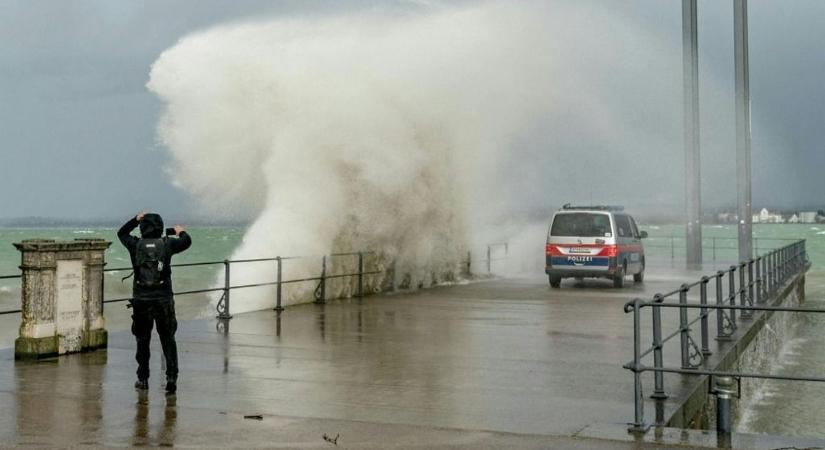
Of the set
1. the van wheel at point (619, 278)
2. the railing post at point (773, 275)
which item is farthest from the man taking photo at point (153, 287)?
the railing post at point (773, 275)

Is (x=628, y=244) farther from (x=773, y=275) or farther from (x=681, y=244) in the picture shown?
(x=681, y=244)

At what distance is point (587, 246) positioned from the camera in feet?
79.7

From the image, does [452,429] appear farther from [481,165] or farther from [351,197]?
[481,165]

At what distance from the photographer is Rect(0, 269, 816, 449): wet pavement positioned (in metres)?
7.16

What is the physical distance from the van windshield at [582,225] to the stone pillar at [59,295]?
1508 cm

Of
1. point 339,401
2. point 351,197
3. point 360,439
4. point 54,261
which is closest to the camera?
point 360,439

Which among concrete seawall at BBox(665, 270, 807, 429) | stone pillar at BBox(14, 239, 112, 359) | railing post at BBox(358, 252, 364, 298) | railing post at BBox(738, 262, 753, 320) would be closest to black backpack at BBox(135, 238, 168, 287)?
stone pillar at BBox(14, 239, 112, 359)

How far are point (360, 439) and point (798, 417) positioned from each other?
9.44 metres

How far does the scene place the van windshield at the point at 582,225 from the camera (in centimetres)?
2436

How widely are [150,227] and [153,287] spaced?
0.57 meters

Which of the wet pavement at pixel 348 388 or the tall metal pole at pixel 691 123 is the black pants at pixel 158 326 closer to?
the wet pavement at pixel 348 388

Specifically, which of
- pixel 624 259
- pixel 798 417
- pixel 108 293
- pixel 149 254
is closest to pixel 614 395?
pixel 149 254

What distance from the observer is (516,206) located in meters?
36.2

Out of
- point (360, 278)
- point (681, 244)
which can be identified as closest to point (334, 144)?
point (360, 278)
